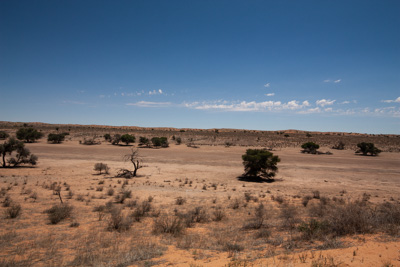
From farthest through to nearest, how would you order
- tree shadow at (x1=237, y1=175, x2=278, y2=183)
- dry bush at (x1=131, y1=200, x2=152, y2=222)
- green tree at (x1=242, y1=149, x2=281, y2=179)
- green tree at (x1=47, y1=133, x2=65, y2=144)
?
1. green tree at (x1=47, y1=133, x2=65, y2=144)
2. green tree at (x1=242, y1=149, x2=281, y2=179)
3. tree shadow at (x1=237, y1=175, x2=278, y2=183)
4. dry bush at (x1=131, y1=200, x2=152, y2=222)

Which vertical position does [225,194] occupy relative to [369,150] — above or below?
below

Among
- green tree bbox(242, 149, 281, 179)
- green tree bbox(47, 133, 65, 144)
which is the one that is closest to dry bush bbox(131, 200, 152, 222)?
green tree bbox(242, 149, 281, 179)

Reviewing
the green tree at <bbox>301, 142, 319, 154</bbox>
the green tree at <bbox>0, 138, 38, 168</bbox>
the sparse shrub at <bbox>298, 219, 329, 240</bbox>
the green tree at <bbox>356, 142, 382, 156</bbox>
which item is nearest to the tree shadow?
the sparse shrub at <bbox>298, 219, 329, 240</bbox>

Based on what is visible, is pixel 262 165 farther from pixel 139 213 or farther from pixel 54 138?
pixel 54 138

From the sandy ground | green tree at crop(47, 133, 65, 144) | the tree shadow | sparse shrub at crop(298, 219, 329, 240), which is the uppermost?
green tree at crop(47, 133, 65, 144)

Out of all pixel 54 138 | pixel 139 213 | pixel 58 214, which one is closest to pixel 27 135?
pixel 54 138

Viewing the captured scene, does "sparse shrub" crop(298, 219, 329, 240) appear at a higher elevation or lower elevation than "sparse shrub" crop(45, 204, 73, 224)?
higher

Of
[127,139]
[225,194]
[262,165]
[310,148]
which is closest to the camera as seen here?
[225,194]

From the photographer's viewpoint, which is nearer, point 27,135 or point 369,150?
point 369,150

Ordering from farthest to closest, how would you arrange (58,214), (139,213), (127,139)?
(127,139)
(139,213)
(58,214)

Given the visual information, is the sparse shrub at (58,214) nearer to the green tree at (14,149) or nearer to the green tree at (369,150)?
the green tree at (14,149)

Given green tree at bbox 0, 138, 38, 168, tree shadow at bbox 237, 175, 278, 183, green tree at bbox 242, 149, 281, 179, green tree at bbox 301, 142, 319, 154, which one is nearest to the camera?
tree shadow at bbox 237, 175, 278, 183

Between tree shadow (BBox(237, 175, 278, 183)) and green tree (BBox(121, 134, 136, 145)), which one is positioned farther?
green tree (BBox(121, 134, 136, 145))

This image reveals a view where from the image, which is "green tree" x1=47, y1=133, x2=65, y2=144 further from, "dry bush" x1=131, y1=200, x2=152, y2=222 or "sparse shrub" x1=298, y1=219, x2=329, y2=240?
"sparse shrub" x1=298, y1=219, x2=329, y2=240
